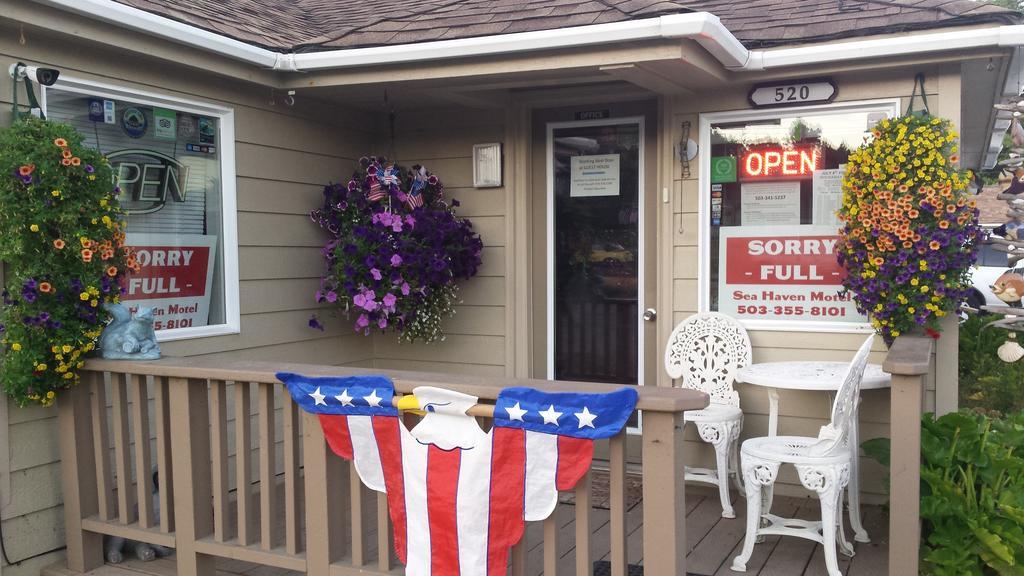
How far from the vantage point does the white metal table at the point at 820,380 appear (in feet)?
11.9

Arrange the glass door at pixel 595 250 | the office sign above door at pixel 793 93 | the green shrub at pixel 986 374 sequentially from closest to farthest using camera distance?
the office sign above door at pixel 793 93
the glass door at pixel 595 250
the green shrub at pixel 986 374

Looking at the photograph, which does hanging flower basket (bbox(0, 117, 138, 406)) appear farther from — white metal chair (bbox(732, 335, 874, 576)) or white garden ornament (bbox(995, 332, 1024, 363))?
white garden ornament (bbox(995, 332, 1024, 363))

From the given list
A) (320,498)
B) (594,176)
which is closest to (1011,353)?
(594,176)

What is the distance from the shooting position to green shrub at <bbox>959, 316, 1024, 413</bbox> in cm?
646

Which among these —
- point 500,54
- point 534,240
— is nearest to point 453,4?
point 500,54

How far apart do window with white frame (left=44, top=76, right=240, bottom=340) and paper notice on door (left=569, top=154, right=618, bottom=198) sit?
1.87 m

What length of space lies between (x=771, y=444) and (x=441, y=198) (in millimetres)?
2363

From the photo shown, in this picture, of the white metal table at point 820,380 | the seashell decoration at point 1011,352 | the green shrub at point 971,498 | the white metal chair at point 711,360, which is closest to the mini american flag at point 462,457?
the white metal table at point 820,380

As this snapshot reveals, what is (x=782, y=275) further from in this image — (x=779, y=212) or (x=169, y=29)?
(x=169, y=29)

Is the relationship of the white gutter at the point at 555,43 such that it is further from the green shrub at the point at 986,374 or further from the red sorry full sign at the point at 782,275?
the green shrub at the point at 986,374

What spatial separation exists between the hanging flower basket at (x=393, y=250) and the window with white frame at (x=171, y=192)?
0.61m

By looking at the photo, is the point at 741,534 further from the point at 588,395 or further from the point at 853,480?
the point at 588,395

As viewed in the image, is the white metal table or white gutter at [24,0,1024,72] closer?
white gutter at [24,0,1024,72]

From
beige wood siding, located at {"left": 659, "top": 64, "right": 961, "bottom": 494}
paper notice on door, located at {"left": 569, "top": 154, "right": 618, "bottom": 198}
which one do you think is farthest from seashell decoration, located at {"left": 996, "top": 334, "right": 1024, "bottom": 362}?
paper notice on door, located at {"left": 569, "top": 154, "right": 618, "bottom": 198}
